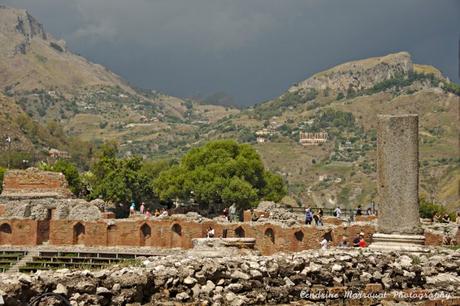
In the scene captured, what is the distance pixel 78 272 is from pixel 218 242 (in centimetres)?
873

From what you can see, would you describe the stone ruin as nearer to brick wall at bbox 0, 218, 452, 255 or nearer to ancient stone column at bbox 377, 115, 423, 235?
brick wall at bbox 0, 218, 452, 255

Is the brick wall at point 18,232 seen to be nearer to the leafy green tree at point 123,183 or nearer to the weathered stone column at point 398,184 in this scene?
the leafy green tree at point 123,183

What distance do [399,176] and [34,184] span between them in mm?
32695

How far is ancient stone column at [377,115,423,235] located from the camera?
14.0 metres

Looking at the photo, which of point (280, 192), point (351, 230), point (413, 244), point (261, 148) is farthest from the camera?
point (261, 148)

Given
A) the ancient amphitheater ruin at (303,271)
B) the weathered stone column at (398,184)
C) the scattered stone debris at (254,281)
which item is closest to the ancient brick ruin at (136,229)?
the ancient amphitheater ruin at (303,271)

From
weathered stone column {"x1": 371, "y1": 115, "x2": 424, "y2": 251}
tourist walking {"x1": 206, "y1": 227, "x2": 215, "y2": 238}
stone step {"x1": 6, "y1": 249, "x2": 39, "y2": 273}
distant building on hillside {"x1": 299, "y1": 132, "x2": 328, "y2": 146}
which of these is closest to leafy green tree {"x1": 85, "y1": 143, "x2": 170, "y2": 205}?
stone step {"x1": 6, "y1": 249, "x2": 39, "y2": 273}

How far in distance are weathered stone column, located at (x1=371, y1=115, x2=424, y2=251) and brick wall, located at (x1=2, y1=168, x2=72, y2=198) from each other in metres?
30.7

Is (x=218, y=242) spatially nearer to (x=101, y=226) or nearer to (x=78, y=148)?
(x=101, y=226)

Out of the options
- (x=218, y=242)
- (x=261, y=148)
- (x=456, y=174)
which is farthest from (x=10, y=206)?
(x=261, y=148)

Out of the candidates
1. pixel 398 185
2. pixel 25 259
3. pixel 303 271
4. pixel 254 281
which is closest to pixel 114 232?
pixel 25 259

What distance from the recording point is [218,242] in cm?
1734

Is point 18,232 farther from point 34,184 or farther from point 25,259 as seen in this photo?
point 34,184

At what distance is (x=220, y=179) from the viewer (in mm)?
49750
